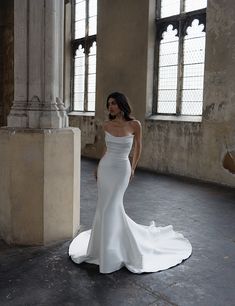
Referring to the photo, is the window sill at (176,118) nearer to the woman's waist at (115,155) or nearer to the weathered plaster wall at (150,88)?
the weathered plaster wall at (150,88)

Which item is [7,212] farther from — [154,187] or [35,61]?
[154,187]

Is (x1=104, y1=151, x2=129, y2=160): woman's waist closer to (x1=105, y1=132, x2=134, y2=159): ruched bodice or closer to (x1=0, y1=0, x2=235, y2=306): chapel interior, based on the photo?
(x1=105, y1=132, x2=134, y2=159): ruched bodice

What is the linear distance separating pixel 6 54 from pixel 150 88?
272 inches

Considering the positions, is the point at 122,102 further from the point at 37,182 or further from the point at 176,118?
the point at 176,118

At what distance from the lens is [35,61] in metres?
3.89

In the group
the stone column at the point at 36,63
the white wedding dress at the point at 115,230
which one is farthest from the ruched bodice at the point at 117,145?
the stone column at the point at 36,63

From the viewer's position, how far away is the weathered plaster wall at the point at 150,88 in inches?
273

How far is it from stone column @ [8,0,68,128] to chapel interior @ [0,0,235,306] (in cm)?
1

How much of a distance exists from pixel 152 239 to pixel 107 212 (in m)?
0.71

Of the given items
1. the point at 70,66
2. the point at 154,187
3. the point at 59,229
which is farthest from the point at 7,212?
the point at 70,66

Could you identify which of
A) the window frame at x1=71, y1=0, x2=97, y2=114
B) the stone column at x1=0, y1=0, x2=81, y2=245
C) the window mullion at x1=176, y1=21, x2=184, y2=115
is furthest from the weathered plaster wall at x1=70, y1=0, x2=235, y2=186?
the stone column at x1=0, y1=0, x2=81, y2=245

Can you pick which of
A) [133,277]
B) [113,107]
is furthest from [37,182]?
[133,277]

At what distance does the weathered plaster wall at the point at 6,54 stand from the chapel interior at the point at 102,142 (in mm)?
2712

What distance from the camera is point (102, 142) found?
10109 millimetres
